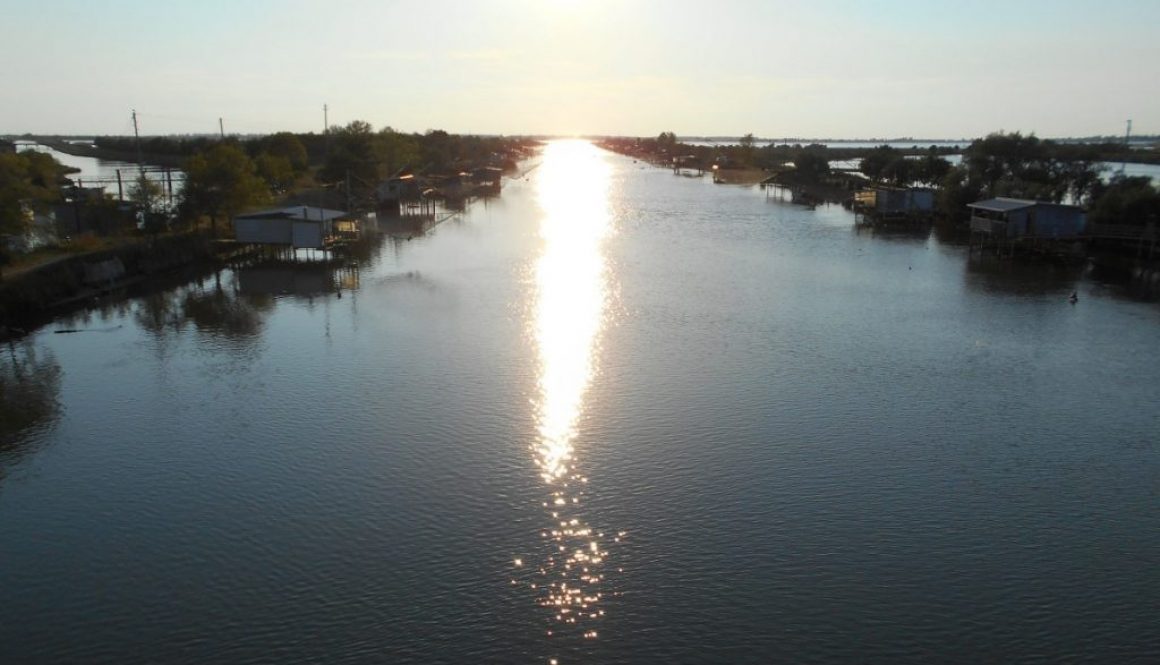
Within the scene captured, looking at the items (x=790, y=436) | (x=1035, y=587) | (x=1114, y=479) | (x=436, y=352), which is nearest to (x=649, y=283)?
(x=436, y=352)

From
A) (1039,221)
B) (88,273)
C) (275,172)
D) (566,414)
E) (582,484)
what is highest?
(275,172)

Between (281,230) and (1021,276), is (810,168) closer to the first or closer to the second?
(1021,276)

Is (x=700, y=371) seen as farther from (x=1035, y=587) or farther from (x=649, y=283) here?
(x=649, y=283)

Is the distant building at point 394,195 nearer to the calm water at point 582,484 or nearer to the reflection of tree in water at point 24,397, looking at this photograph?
the calm water at point 582,484

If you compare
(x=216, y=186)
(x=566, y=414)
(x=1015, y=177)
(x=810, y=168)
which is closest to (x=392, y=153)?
(x=216, y=186)

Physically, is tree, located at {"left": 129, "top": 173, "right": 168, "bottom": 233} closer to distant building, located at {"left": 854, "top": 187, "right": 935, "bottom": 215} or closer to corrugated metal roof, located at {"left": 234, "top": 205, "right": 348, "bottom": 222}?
corrugated metal roof, located at {"left": 234, "top": 205, "right": 348, "bottom": 222}

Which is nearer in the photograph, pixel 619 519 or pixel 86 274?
pixel 619 519
